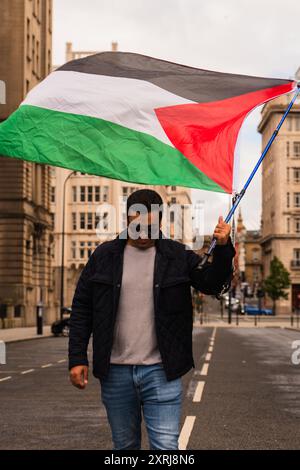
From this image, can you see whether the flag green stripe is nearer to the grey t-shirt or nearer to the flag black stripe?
the flag black stripe

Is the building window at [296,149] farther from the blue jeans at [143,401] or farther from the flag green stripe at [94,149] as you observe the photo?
the blue jeans at [143,401]

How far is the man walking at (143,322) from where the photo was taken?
17.0ft

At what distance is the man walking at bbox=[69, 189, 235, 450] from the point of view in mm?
5176

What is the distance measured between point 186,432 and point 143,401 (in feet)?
15.5

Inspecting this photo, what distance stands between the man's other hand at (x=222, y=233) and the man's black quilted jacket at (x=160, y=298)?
56 mm

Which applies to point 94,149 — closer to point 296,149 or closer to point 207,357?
point 207,357

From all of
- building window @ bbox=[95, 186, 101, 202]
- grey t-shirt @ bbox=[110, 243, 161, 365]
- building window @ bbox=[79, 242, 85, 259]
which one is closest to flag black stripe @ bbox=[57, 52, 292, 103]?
grey t-shirt @ bbox=[110, 243, 161, 365]

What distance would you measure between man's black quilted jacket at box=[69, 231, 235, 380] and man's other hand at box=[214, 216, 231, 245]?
0.06m

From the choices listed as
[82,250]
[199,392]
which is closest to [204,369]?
[199,392]

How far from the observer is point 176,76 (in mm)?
7078

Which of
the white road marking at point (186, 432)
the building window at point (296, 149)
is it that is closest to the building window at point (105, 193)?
the building window at point (296, 149)

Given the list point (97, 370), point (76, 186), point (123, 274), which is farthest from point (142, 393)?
point (76, 186)

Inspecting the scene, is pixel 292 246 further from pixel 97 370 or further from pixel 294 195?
pixel 97 370

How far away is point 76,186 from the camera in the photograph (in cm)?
11206
